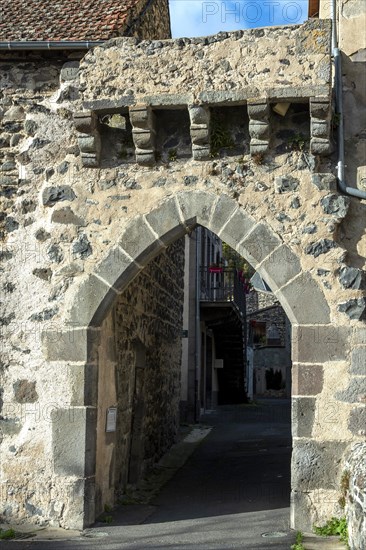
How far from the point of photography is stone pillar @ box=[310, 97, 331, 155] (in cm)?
611

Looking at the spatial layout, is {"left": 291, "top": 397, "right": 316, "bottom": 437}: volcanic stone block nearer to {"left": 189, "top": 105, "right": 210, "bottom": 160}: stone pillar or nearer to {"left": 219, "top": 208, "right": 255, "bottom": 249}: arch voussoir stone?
{"left": 219, "top": 208, "right": 255, "bottom": 249}: arch voussoir stone

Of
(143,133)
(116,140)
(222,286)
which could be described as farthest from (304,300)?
(222,286)

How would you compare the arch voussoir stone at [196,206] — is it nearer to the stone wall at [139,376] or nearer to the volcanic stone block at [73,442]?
the stone wall at [139,376]

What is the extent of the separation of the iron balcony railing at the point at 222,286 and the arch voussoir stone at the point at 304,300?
33.2 ft

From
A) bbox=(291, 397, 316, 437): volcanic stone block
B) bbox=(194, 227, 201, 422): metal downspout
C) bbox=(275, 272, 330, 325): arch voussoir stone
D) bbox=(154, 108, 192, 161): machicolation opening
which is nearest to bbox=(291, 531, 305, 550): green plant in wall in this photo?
bbox=(291, 397, 316, 437): volcanic stone block

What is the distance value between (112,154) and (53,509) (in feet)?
10.4

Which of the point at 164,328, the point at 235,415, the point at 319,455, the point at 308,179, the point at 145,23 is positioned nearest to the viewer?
the point at 319,455

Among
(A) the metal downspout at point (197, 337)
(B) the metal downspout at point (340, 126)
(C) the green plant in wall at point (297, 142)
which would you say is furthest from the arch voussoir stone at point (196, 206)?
(A) the metal downspout at point (197, 337)

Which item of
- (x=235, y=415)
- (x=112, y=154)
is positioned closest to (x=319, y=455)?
(x=112, y=154)

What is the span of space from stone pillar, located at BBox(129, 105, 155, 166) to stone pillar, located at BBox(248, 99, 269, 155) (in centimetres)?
87

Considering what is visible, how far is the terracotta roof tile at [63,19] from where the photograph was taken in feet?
22.9

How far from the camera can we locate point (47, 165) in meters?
7.00

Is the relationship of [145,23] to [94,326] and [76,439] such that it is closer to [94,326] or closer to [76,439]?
[94,326]

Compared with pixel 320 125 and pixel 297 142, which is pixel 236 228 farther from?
pixel 320 125
